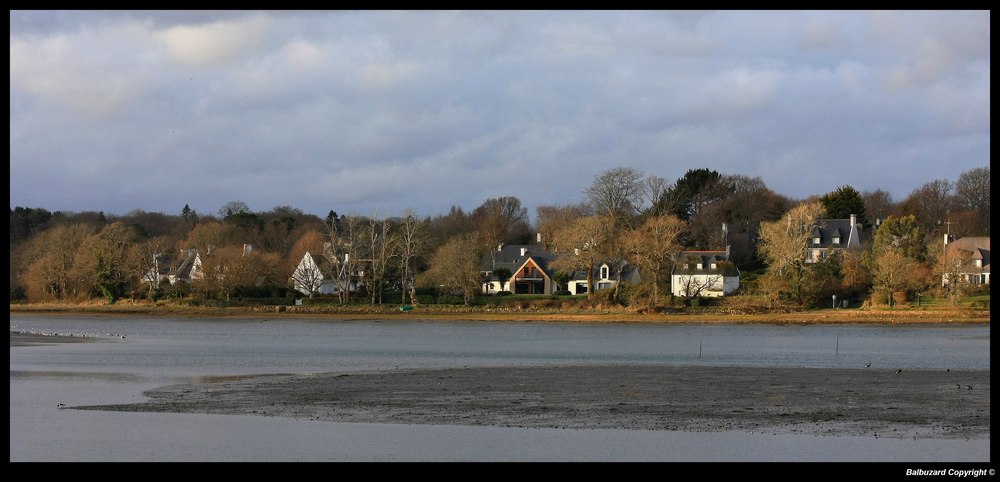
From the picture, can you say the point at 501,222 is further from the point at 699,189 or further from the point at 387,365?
the point at 387,365

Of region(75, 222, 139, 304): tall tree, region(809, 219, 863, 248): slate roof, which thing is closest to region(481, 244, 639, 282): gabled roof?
region(809, 219, 863, 248): slate roof

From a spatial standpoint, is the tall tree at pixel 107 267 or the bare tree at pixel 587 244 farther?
the tall tree at pixel 107 267

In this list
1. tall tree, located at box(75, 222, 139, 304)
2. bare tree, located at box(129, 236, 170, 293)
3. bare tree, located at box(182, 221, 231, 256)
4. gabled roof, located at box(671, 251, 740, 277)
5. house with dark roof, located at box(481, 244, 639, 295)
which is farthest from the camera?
bare tree, located at box(182, 221, 231, 256)

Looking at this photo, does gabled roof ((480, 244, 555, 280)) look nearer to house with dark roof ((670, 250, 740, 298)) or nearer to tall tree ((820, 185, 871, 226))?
house with dark roof ((670, 250, 740, 298))

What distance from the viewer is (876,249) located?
79.6 metres

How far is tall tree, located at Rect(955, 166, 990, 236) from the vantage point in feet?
344

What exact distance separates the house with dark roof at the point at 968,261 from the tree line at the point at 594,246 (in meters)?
1.08

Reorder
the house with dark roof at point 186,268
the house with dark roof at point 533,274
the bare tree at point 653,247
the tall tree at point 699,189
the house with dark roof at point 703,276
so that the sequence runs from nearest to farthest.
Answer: the bare tree at point 653,247 < the house with dark roof at point 703,276 < the house with dark roof at point 186,268 < the house with dark roof at point 533,274 < the tall tree at point 699,189

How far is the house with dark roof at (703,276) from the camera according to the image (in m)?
80.9

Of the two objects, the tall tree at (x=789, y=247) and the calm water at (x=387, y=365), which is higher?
the tall tree at (x=789, y=247)

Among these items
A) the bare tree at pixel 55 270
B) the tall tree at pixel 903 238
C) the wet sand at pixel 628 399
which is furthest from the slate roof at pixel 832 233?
Result: the wet sand at pixel 628 399

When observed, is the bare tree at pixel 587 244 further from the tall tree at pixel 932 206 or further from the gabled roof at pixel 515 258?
the tall tree at pixel 932 206

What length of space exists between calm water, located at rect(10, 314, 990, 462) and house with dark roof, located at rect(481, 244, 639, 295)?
2111 centimetres

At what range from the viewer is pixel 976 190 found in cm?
10775
